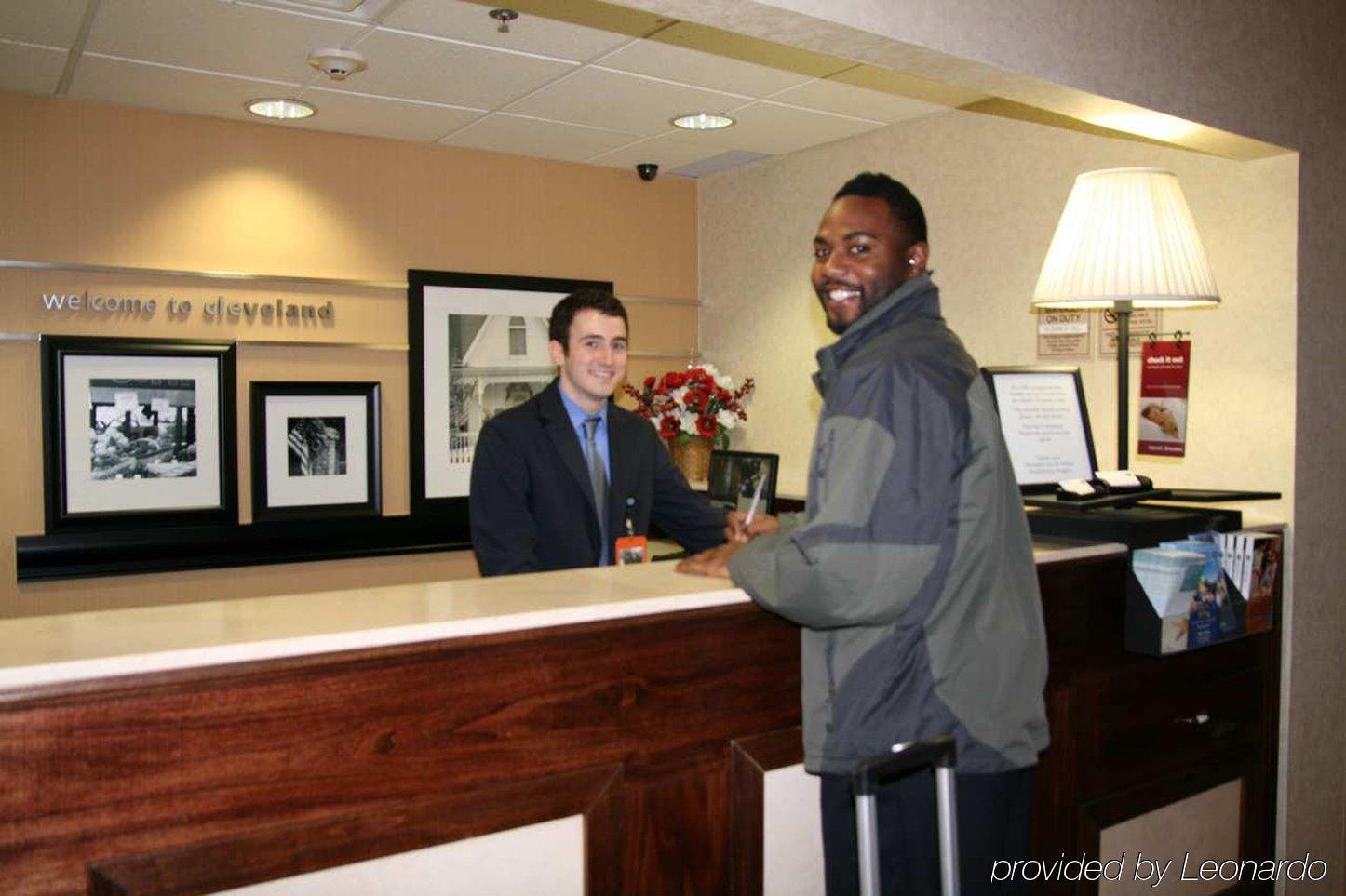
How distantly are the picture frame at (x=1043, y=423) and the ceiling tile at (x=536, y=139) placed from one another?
234 centimetres

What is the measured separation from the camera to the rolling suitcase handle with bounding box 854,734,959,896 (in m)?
1.27

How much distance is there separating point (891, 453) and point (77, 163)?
3627 mm

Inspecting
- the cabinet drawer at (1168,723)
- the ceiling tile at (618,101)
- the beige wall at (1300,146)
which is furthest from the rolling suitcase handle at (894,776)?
the ceiling tile at (618,101)

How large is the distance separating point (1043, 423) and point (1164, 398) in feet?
2.70

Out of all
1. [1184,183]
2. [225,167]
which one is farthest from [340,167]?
[1184,183]

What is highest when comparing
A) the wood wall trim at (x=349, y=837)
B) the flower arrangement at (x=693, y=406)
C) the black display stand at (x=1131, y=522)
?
the flower arrangement at (x=693, y=406)

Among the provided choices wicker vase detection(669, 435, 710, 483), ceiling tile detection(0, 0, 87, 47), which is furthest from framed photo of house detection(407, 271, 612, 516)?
ceiling tile detection(0, 0, 87, 47)

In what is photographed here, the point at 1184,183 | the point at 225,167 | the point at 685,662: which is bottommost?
the point at 685,662

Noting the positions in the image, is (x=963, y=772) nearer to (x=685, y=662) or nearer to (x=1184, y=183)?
(x=685, y=662)

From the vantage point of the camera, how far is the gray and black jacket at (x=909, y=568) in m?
1.60

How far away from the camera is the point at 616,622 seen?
1.81 m

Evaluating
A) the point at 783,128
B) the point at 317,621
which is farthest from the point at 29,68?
the point at 317,621

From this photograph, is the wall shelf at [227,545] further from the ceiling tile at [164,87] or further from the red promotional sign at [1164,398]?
the red promotional sign at [1164,398]

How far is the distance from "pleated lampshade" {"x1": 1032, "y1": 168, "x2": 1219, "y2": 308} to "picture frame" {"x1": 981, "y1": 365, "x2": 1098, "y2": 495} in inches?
A: 8.2
